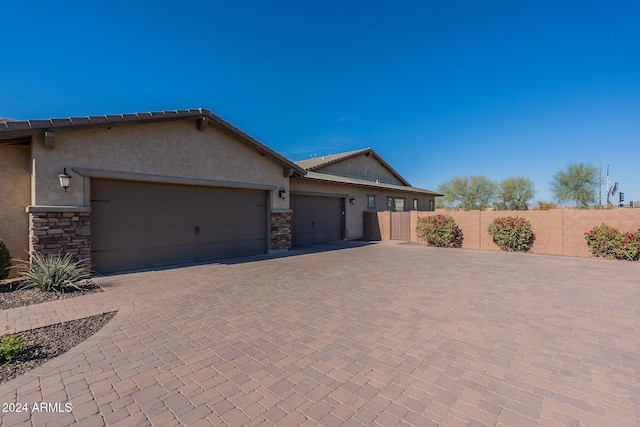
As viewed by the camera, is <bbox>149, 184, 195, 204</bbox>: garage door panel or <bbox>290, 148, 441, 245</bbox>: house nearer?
<bbox>149, 184, 195, 204</bbox>: garage door panel

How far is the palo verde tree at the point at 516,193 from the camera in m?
34.5

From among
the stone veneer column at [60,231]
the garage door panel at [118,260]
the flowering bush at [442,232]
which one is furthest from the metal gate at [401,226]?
the stone veneer column at [60,231]

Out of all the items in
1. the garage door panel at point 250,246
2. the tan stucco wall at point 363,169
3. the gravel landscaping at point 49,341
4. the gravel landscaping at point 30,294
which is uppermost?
the tan stucco wall at point 363,169

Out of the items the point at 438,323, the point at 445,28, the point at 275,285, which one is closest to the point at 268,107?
the point at 445,28

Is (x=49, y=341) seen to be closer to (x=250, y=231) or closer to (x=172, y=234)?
(x=172, y=234)

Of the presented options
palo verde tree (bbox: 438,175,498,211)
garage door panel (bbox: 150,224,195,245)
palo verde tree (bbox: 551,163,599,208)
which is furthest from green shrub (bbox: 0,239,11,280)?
palo verde tree (bbox: 551,163,599,208)

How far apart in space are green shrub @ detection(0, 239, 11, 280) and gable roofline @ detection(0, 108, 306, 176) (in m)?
2.47

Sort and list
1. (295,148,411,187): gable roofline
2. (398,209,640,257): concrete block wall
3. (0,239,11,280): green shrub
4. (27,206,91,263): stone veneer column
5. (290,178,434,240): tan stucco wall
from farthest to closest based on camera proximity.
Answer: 1. (295,148,411,187): gable roofline
2. (290,178,434,240): tan stucco wall
3. (398,209,640,257): concrete block wall
4. (27,206,91,263): stone veneer column
5. (0,239,11,280): green shrub

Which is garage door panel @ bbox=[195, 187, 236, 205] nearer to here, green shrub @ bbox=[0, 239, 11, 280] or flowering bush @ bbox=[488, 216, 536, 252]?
green shrub @ bbox=[0, 239, 11, 280]

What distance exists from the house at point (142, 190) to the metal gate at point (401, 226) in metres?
7.29

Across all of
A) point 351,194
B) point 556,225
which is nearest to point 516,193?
point 556,225

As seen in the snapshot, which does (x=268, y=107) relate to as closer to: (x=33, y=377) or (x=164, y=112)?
(x=164, y=112)

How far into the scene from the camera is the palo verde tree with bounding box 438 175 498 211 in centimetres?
3684

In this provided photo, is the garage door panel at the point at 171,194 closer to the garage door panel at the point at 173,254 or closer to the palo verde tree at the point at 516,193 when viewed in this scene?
the garage door panel at the point at 173,254
